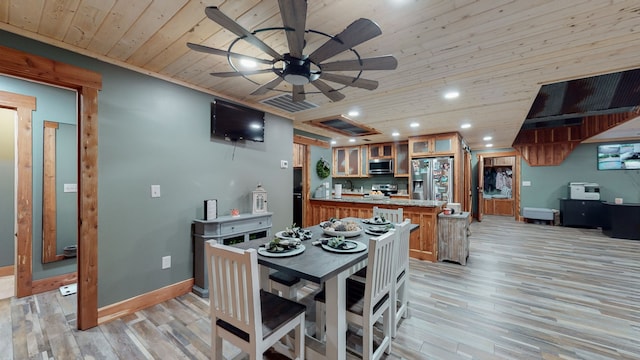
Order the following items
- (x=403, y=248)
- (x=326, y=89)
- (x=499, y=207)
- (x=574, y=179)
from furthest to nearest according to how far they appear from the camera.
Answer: (x=499, y=207)
(x=574, y=179)
(x=403, y=248)
(x=326, y=89)

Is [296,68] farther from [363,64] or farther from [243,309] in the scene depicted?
[243,309]

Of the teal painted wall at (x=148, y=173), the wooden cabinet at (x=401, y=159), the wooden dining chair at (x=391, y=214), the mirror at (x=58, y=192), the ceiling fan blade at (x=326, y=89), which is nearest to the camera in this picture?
the ceiling fan blade at (x=326, y=89)

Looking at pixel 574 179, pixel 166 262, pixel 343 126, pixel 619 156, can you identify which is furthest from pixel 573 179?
pixel 166 262

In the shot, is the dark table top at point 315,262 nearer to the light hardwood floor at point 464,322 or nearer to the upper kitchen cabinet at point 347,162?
the light hardwood floor at point 464,322

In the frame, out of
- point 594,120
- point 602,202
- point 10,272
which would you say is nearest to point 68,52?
point 10,272

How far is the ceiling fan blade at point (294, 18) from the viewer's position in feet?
4.02

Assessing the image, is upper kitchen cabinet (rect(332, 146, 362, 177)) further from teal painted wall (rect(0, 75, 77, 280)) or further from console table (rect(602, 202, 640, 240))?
teal painted wall (rect(0, 75, 77, 280))

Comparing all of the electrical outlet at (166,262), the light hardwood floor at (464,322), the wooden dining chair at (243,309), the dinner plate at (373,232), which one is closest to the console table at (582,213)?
the light hardwood floor at (464,322)

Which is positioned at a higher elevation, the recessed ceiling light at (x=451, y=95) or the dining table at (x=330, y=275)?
the recessed ceiling light at (x=451, y=95)

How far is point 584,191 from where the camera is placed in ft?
22.0

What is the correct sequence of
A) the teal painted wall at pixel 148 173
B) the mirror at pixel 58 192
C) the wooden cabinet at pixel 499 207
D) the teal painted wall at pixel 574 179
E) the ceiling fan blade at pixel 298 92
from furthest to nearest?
the wooden cabinet at pixel 499 207, the teal painted wall at pixel 574 179, the mirror at pixel 58 192, the teal painted wall at pixel 148 173, the ceiling fan blade at pixel 298 92

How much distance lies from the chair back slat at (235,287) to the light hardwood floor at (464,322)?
0.67 metres

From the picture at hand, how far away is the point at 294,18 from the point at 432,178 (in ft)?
16.8

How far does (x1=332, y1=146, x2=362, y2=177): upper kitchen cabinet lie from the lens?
7461mm
